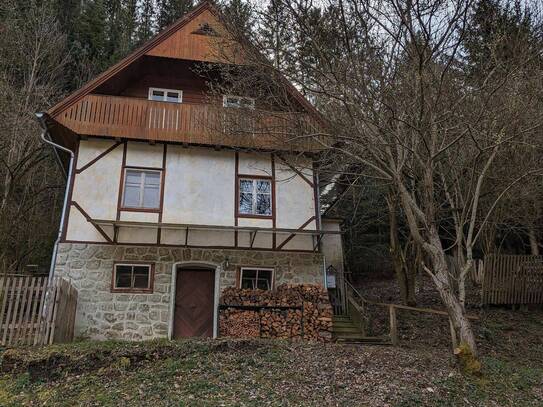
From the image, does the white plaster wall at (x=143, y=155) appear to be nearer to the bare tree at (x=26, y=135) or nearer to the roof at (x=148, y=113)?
the roof at (x=148, y=113)

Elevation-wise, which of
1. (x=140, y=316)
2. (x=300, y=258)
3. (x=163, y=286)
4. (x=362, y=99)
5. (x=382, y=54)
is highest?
(x=382, y=54)

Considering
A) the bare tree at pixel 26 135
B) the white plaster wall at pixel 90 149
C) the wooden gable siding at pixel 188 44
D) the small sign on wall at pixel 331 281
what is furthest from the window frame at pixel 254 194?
the bare tree at pixel 26 135

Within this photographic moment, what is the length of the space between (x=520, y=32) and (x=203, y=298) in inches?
342

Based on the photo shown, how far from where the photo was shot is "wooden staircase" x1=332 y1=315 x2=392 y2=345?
987cm

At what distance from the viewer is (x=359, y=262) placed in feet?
66.1

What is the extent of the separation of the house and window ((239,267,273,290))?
0.03 metres

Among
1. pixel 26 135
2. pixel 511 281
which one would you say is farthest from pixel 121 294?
pixel 511 281

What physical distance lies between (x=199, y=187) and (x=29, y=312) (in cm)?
491

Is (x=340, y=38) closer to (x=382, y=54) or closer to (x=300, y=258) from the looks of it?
(x=382, y=54)

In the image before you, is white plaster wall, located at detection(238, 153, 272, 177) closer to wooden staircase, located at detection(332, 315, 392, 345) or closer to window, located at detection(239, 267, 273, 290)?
window, located at detection(239, 267, 273, 290)

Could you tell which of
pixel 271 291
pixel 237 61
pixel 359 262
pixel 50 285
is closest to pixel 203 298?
pixel 271 291

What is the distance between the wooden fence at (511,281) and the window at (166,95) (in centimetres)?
970

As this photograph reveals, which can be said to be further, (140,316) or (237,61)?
(140,316)

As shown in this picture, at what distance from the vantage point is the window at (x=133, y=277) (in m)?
10.4
